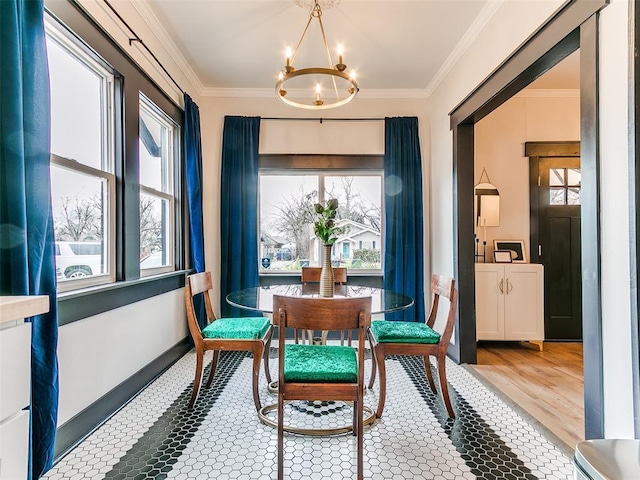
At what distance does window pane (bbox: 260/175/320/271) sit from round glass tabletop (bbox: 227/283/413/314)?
3.68 feet

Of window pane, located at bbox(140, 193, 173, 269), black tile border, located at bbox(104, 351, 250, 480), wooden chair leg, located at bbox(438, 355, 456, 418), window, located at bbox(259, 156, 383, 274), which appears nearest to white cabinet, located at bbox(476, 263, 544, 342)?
window, located at bbox(259, 156, 383, 274)

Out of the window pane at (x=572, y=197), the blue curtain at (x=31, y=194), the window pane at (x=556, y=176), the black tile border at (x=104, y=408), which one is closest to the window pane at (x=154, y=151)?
the blue curtain at (x=31, y=194)

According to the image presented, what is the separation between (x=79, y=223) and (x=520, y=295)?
12.4ft

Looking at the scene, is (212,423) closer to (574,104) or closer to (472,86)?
(472,86)

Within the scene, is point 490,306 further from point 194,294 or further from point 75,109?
point 75,109

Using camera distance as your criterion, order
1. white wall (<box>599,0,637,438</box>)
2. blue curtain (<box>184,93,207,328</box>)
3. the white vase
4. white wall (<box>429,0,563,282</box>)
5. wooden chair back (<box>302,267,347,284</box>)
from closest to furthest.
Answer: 1. white wall (<box>599,0,637,438</box>)
2. white wall (<box>429,0,563,282</box>)
3. the white vase
4. wooden chair back (<box>302,267,347,284</box>)
5. blue curtain (<box>184,93,207,328</box>)

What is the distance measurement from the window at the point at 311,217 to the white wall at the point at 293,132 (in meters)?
0.32

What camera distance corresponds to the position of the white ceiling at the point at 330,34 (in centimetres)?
248

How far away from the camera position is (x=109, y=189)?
7.54ft

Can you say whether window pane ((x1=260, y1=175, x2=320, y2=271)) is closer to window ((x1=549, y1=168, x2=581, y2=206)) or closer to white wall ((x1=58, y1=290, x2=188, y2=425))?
white wall ((x1=58, y1=290, x2=188, y2=425))

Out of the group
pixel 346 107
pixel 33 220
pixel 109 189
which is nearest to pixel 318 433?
pixel 33 220

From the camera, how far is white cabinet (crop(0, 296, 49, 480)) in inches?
32.5

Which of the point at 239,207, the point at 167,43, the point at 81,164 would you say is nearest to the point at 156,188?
the point at 239,207

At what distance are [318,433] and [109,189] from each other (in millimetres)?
2052
